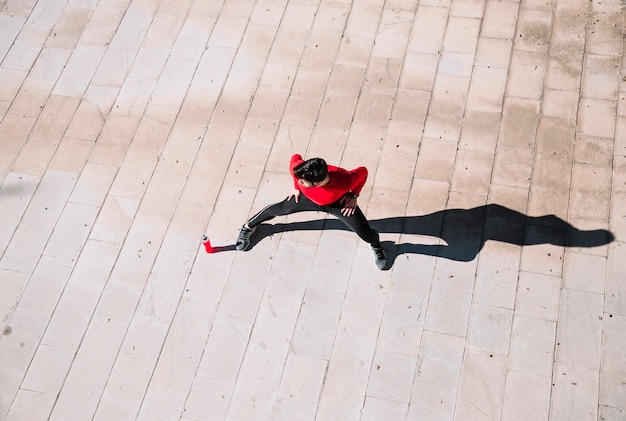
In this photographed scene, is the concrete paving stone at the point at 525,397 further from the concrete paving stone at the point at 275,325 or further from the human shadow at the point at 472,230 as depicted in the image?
the concrete paving stone at the point at 275,325

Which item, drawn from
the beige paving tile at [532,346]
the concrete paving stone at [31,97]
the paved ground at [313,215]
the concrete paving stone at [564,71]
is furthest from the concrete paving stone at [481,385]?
the concrete paving stone at [31,97]

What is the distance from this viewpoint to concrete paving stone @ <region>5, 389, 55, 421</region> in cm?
730

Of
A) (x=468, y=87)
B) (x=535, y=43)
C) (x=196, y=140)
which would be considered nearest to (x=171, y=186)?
(x=196, y=140)

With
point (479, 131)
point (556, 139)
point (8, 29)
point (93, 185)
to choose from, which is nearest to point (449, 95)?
point (479, 131)

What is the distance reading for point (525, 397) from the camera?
6934 mm

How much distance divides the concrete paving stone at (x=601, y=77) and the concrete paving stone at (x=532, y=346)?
3.15 m

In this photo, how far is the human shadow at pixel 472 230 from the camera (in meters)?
7.73

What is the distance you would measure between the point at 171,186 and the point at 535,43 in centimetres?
510

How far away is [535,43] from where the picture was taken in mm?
9102

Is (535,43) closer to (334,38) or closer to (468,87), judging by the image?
(468,87)

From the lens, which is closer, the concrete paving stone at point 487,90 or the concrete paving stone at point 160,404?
the concrete paving stone at point 160,404

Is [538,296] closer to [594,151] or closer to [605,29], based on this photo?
[594,151]

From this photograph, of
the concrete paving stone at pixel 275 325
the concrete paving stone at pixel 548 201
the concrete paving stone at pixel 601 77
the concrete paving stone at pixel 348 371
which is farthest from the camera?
the concrete paving stone at pixel 601 77

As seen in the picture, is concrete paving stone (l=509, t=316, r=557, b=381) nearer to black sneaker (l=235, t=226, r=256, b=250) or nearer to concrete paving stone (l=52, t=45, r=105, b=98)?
black sneaker (l=235, t=226, r=256, b=250)
